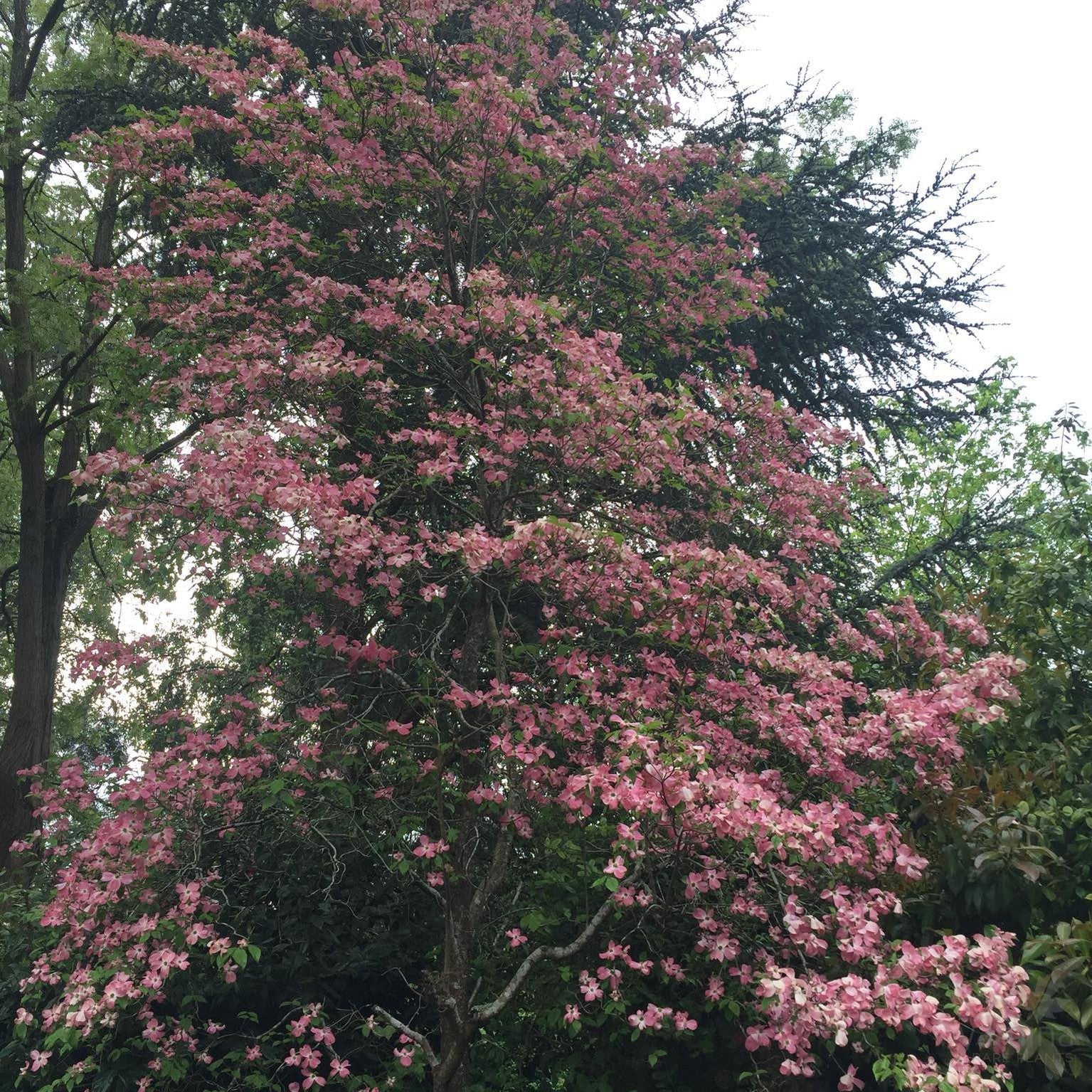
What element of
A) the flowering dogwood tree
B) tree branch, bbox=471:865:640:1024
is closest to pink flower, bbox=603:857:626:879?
the flowering dogwood tree

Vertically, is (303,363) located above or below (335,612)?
above

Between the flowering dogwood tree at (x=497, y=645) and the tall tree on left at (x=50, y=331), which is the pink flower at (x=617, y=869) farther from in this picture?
the tall tree on left at (x=50, y=331)

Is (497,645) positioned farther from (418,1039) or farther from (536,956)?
(418,1039)

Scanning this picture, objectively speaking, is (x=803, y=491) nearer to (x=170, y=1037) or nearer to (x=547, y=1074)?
(x=547, y=1074)

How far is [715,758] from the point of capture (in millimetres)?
5293

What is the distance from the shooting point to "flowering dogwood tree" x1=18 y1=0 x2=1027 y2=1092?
4.60 meters

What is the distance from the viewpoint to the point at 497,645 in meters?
5.77

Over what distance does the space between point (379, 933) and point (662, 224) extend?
6509 millimetres

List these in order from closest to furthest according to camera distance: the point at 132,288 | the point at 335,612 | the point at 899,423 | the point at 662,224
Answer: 1. the point at 335,612
2. the point at 132,288
3. the point at 662,224
4. the point at 899,423

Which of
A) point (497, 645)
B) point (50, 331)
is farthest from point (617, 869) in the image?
point (50, 331)

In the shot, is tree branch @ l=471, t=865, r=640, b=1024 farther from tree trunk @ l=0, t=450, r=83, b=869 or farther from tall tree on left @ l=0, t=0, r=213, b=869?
tree trunk @ l=0, t=450, r=83, b=869

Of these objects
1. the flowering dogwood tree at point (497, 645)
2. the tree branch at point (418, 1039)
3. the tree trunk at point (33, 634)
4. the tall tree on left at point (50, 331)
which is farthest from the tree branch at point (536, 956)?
the tree trunk at point (33, 634)

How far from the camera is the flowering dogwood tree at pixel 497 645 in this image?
15.1 ft

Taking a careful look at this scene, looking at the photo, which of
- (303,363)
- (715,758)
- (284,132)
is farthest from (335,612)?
(284,132)
